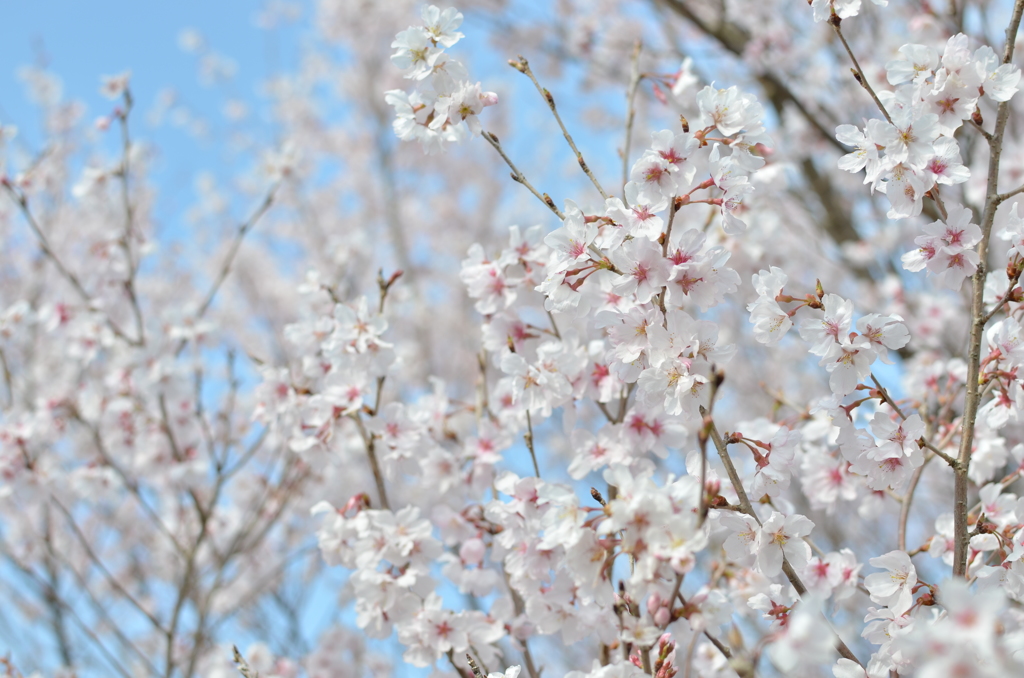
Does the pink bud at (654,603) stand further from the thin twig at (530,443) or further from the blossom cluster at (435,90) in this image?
the blossom cluster at (435,90)

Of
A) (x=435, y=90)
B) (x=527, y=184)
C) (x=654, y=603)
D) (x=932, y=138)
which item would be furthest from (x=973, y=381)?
(x=435, y=90)

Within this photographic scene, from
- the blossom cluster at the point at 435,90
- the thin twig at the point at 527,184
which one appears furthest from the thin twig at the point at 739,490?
the blossom cluster at the point at 435,90

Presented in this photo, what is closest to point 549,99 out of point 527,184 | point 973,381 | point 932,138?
point 527,184

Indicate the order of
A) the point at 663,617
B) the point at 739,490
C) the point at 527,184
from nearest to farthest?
1. the point at 663,617
2. the point at 739,490
3. the point at 527,184

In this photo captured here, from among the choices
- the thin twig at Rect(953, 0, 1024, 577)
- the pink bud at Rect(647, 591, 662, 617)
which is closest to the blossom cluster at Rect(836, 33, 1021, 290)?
the thin twig at Rect(953, 0, 1024, 577)

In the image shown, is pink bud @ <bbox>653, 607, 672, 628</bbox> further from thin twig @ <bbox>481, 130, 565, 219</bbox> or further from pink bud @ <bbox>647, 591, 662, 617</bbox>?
thin twig @ <bbox>481, 130, 565, 219</bbox>

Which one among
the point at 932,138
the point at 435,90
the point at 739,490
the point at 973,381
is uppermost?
the point at 435,90

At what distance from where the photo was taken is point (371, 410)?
2.10m

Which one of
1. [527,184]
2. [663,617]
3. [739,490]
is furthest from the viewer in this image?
[527,184]

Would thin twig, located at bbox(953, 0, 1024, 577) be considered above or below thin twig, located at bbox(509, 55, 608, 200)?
below

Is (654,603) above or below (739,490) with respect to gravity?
below

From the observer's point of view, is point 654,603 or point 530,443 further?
point 530,443

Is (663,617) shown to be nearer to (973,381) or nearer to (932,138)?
(973,381)

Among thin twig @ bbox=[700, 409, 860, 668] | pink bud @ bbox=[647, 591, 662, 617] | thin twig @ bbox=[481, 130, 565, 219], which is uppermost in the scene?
thin twig @ bbox=[481, 130, 565, 219]
